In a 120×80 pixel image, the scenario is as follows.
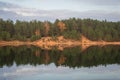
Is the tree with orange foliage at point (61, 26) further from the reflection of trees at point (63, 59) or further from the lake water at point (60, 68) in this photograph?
the lake water at point (60, 68)

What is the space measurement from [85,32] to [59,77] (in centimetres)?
12943

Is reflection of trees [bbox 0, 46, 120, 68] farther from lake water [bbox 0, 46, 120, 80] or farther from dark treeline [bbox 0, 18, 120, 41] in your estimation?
dark treeline [bbox 0, 18, 120, 41]

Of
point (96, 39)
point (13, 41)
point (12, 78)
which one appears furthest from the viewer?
point (96, 39)

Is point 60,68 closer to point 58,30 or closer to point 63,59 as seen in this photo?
point 63,59

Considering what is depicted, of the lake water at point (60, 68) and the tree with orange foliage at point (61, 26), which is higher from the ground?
the tree with orange foliage at point (61, 26)

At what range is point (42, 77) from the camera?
3638 centimetres

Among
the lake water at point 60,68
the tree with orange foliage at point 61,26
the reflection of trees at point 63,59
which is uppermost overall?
the tree with orange foliage at point 61,26

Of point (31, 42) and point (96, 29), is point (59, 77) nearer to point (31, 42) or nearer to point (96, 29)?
point (31, 42)

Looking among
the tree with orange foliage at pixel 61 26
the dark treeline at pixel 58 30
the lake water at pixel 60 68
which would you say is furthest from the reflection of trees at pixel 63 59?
the tree with orange foliage at pixel 61 26

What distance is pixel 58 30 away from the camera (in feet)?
549

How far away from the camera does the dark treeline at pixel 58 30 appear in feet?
522

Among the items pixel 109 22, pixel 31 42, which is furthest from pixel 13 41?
pixel 109 22

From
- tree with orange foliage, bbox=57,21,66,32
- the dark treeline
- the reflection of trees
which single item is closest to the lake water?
the reflection of trees

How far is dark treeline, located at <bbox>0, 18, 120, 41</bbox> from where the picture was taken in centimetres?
15900
